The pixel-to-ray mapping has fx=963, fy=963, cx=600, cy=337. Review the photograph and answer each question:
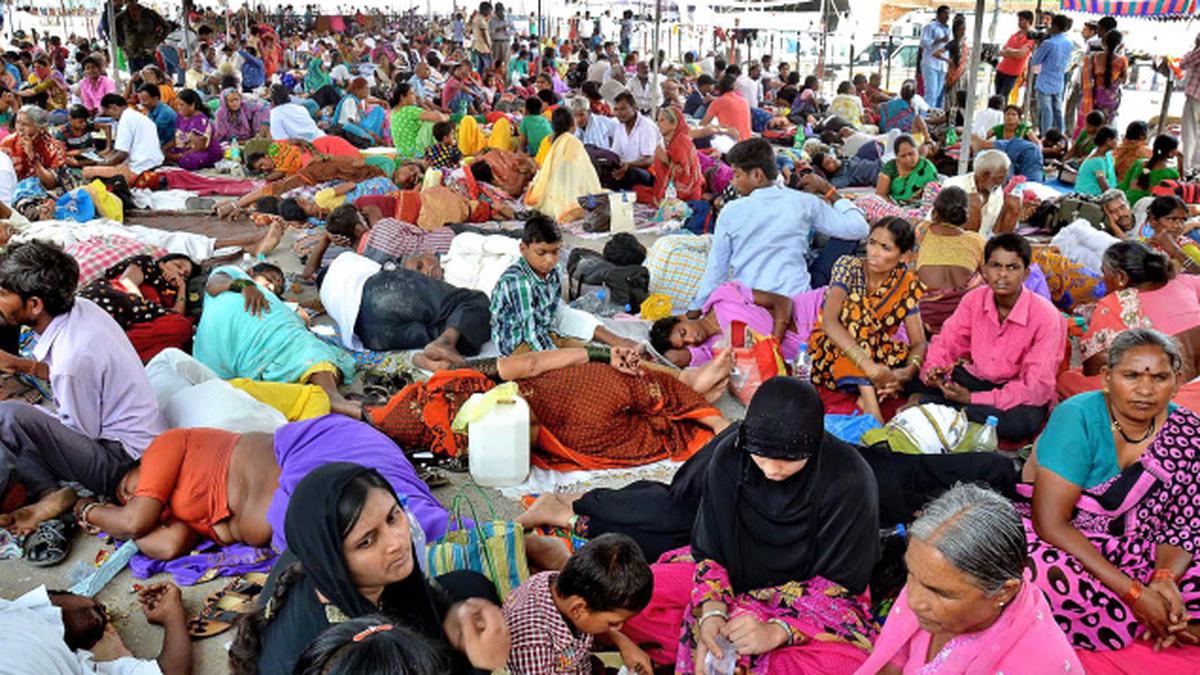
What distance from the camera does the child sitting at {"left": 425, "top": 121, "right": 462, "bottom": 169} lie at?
9.25 metres

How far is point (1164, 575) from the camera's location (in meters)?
2.66

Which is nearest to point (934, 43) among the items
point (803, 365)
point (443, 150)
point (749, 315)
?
point (443, 150)

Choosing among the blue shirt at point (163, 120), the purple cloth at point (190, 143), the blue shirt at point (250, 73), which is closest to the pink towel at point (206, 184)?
the purple cloth at point (190, 143)

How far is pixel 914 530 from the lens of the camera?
2.03 meters

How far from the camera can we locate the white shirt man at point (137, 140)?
9.06 meters

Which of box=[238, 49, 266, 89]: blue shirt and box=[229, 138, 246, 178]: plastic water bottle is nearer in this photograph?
box=[229, 138, 246, 178]: plastic water bottle

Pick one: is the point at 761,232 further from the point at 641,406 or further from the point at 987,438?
the point at 987,438

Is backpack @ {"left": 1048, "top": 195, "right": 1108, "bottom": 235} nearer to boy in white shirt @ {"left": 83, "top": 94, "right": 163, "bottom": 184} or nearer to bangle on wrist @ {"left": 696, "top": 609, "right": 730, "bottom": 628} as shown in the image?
A: bangle on wrist @ {"left": 696, "top": 609, "right": 730, "bottom": 628}

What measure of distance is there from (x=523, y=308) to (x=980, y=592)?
278cm

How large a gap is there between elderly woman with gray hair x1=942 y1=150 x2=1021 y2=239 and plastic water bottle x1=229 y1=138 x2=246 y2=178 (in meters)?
6.90

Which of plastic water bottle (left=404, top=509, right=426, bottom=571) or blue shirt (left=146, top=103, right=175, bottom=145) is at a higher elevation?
blue shirt (left=146, top=103, right=175, bottom=145)

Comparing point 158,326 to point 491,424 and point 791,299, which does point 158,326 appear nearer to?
point 491,424

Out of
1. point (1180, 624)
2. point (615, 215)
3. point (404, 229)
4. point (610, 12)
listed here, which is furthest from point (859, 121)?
point (610, 12)

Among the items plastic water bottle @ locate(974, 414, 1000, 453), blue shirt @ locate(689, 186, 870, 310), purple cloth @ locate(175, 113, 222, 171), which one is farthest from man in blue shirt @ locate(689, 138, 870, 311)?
purple cloth @ locate(175, 113, 222, 171)
